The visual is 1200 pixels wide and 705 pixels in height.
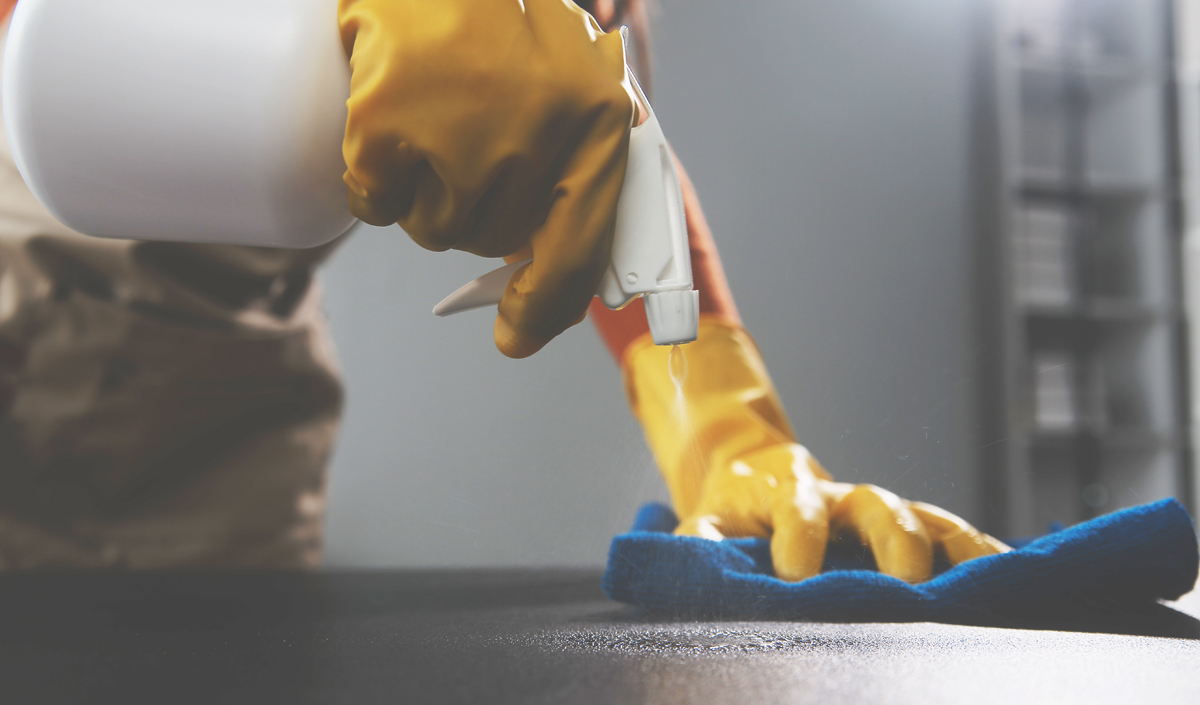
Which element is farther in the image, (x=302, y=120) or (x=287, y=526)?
(x=287, y=526)

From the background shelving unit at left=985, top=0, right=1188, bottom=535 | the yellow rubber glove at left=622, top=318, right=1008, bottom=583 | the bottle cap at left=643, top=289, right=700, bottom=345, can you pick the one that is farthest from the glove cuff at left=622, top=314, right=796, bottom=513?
the background shelving unit at left=985, top=0, right=1188, bottom=535

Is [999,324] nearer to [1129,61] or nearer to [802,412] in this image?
[1129,61]

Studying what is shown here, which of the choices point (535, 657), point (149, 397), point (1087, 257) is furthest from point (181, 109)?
point (1087, 257)

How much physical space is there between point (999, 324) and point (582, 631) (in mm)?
1807

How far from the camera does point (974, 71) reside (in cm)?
194

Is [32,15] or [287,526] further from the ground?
[32,15]

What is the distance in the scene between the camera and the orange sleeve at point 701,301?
27.7 inches

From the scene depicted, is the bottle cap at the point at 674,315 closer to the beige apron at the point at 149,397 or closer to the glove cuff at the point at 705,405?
the glove cuff at the point at 705,405

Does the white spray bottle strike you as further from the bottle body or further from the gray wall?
the gray wall

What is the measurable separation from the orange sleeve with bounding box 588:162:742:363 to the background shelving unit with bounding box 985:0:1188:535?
4.55 ft

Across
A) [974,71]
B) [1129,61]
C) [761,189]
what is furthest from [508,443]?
[1129,61]

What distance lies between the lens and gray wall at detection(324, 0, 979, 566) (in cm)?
57

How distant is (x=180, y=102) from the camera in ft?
1.01

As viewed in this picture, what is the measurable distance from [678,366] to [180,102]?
483mm
